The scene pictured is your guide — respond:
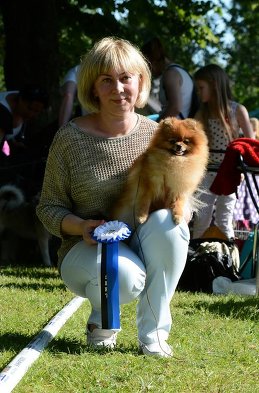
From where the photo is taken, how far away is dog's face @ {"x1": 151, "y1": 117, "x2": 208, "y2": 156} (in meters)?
3.71

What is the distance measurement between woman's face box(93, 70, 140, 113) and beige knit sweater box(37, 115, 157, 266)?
6.5 inches

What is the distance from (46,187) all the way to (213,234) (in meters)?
3.47

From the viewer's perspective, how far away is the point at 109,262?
11.1 ft

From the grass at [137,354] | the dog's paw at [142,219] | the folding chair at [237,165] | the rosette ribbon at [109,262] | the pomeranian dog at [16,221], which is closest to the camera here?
the grass at [137,354]

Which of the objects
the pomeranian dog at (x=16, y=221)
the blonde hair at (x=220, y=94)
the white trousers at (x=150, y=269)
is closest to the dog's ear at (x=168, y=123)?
the white trousers at (x=150, y=269)

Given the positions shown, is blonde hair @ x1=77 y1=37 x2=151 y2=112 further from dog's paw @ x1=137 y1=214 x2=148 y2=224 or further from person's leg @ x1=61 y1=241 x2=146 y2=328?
person's leg @ x1=61 y1=241 x2=146 y2=328

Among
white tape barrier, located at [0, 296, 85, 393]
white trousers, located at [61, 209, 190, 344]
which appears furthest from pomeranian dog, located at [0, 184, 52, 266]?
white trousers, located at [61, 209, 190, 344]

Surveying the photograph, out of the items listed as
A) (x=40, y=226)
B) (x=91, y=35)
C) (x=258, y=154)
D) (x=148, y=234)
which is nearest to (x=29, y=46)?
(x=91, y=35)

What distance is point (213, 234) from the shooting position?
23.0 feet

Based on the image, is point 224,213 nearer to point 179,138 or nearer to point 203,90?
point 203,90

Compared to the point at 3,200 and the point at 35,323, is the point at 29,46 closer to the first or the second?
the point at 3,200

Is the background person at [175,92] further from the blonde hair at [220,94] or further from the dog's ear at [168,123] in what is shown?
the dog's ear at [168,123]

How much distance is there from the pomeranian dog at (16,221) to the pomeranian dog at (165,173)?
182 inches

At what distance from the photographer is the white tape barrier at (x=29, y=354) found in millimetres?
2994
